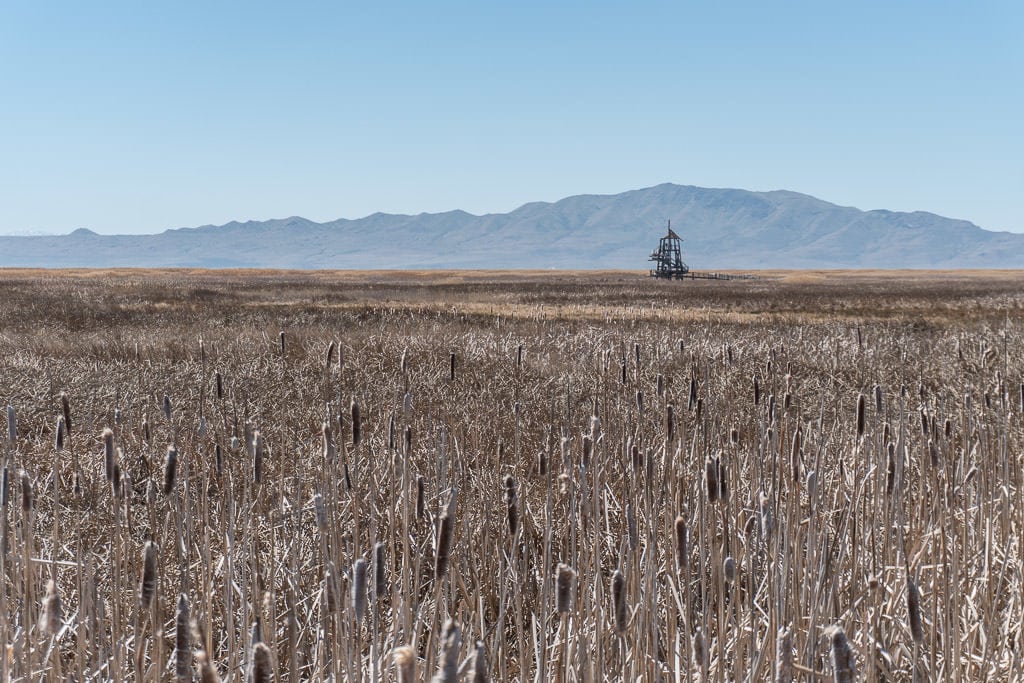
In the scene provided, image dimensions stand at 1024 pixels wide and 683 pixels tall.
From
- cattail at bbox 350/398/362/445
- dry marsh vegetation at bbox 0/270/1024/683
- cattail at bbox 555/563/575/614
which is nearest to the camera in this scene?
cattail at bbox 555/563/575/614

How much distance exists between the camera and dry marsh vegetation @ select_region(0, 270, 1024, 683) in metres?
2.77

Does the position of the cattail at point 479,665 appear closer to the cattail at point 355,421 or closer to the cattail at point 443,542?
the cattail at point 443,542

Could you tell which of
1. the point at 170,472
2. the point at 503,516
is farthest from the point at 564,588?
the point at 503,516

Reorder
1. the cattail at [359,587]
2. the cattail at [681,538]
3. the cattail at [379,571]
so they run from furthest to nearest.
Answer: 1. the cattail at [379,571]
2. the cattail at [681,538]
3. the cattail at [359,587]

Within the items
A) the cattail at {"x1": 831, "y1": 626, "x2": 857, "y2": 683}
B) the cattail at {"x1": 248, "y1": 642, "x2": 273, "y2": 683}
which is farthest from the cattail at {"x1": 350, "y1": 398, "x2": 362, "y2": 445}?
the cattail at {"x1": 831, "y1": 626, "x2": 857, "y2": 683}

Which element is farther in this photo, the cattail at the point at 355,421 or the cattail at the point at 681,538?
the cattail at the point at 355,421

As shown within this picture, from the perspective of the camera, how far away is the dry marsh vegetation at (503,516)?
2.77m

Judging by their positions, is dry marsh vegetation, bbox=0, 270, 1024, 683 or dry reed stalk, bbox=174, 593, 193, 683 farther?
dry marsh vegetation, bbox=0, 270, 1024, 683

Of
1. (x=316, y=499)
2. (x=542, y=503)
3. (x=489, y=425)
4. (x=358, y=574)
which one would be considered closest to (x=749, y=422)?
(x=489, y=425)

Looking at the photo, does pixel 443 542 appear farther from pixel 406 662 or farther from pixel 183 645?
pixel 406 662

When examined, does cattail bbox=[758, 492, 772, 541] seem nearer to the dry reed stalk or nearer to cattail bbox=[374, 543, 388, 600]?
cattail bbox=[374, 543, 388, 600]

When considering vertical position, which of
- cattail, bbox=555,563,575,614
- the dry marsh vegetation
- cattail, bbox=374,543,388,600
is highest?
cattail, bbox=555,563,575,614

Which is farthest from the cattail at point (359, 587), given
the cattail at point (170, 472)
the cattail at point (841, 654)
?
the cattail at point (170, 472)

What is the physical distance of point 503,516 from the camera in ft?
15.8
